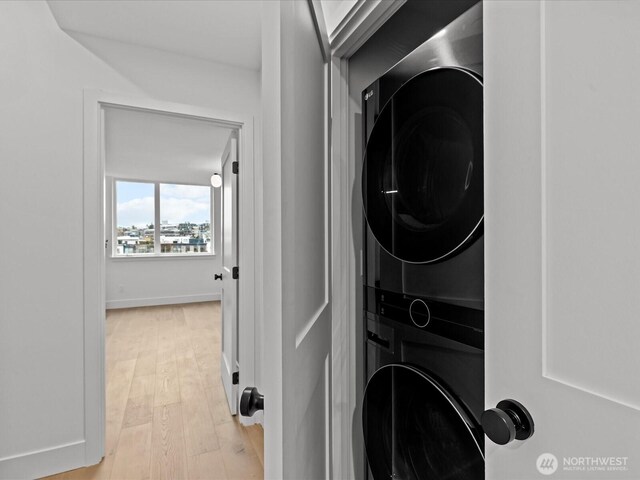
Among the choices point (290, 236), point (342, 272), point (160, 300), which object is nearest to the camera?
point (290, 236)

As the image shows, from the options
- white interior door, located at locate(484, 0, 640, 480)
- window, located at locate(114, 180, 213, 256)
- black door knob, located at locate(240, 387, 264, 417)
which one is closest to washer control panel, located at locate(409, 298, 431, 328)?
white interior door, located at locate(484, 0, 640, 480)

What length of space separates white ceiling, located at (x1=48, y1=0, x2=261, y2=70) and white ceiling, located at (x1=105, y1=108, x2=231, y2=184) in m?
0.86

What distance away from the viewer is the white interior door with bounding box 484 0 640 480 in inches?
16.8

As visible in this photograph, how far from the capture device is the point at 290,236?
0.61 m

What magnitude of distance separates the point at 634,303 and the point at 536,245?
14cm

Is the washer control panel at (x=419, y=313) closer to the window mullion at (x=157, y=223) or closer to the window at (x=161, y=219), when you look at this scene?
the window at (x=161, y=219)

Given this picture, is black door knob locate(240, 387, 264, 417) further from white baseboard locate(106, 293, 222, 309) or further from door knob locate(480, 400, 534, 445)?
white baseboard locate(106, 293, 222, 309)

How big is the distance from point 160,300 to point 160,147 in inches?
118

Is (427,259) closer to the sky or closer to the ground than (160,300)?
closer to the sky

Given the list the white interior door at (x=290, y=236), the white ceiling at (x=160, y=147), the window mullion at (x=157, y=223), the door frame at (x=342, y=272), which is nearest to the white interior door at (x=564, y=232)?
the white interior door at (x=290, y=236)

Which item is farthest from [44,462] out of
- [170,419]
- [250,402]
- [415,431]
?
[415,431]

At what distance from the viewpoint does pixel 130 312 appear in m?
5.48

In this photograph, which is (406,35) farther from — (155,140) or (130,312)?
(130,312)

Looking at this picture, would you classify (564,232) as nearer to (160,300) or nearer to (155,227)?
(160,300)
